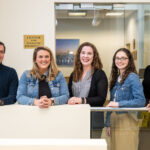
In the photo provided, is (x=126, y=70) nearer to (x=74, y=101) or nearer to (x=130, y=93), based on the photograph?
(x=130, y=93)

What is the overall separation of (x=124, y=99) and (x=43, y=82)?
782mm

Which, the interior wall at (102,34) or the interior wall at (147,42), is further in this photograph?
the interior wall at (102,34)

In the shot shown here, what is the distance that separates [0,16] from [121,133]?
2365 mm

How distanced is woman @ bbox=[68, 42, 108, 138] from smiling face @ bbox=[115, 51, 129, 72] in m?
0.18

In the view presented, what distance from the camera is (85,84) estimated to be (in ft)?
7.04

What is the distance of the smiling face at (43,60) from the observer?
2.09 meters

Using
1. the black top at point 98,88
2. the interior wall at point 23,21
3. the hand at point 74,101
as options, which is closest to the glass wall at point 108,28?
the interior wall at point 23,21

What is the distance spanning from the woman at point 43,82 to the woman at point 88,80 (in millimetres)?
153

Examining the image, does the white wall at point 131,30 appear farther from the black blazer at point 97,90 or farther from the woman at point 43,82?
the woman at point 43,82

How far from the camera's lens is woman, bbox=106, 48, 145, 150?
185cm

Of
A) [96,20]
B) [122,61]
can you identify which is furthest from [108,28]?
[122,61]

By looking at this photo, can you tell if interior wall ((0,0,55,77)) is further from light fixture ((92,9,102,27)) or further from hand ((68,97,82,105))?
hand ((68,97,82,105))

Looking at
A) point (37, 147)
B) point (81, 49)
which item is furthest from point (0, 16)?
point (37, 147)

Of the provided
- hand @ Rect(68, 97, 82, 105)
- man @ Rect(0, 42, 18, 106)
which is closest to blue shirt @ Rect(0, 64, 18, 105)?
man @ Rect(0, 42, 18, 106)
